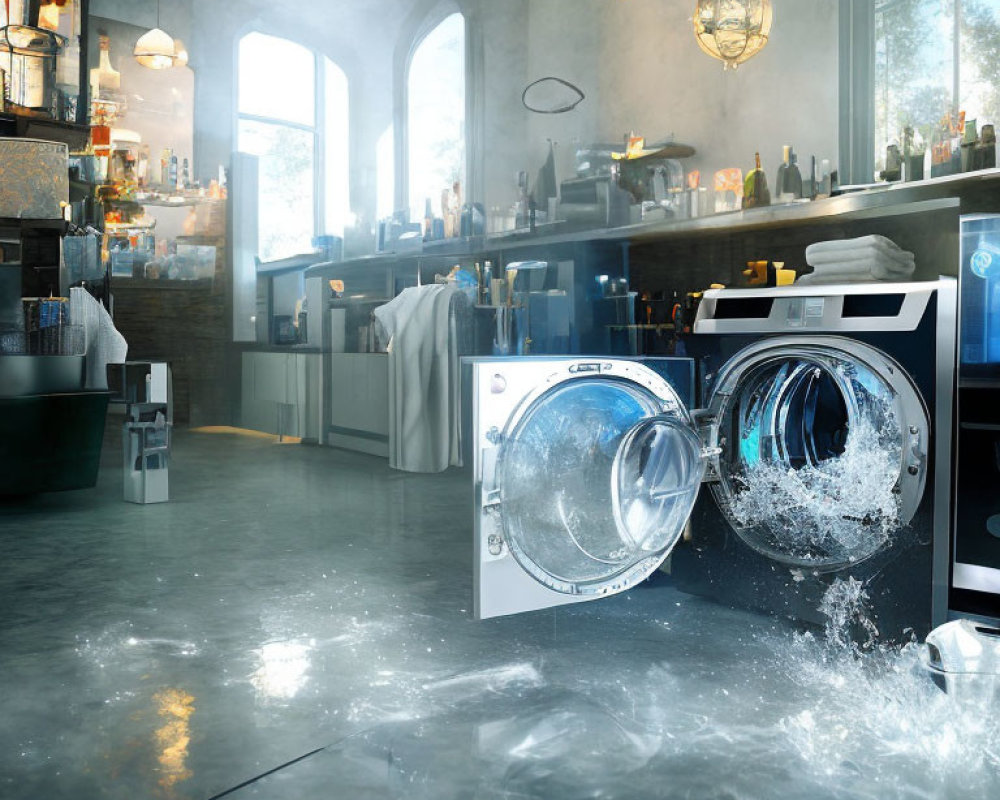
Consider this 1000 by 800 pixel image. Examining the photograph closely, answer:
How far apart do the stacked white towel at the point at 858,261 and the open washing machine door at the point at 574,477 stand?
754 mm

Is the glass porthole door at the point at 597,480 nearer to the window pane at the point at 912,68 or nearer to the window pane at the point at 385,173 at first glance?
the window pane at the point at 912,68

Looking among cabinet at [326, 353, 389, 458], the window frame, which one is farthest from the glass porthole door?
the window frame

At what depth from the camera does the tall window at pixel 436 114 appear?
7.64 meters

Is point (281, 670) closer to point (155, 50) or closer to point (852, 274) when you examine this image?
point (852, 274)

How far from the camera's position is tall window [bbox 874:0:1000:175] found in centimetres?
411

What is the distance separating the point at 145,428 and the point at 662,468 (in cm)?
275

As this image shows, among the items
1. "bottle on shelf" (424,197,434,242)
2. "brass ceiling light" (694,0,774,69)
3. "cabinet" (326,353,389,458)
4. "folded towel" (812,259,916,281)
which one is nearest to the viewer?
"folded towel" (812,259,916,281)

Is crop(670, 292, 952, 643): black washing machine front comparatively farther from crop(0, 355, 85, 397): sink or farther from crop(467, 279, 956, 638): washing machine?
crop(0, 355, 85, 397): sink

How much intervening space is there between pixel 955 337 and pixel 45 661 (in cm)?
210

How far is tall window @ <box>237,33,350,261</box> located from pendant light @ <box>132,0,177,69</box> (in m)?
1.88

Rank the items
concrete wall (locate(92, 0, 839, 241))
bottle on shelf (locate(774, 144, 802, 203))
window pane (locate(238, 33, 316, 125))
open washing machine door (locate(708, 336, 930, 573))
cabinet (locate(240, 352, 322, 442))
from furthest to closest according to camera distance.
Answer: window pane (locate(238, 33, 316, 125)), cabinet (locate(240, 352, 322, 442)), concrete wall (locate(92, 0, 839, 241)), bottle on shelf (locate(774, 144, 802, 203)), open washing machine door (locate(708, 336, 930, 573))

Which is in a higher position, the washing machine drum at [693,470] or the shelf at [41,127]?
the shelf at [41,127]

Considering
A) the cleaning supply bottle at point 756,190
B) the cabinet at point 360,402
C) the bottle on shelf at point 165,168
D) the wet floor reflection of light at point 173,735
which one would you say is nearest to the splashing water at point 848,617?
the wet floor reflection of light at point 173,735

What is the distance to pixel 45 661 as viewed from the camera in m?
2.08
